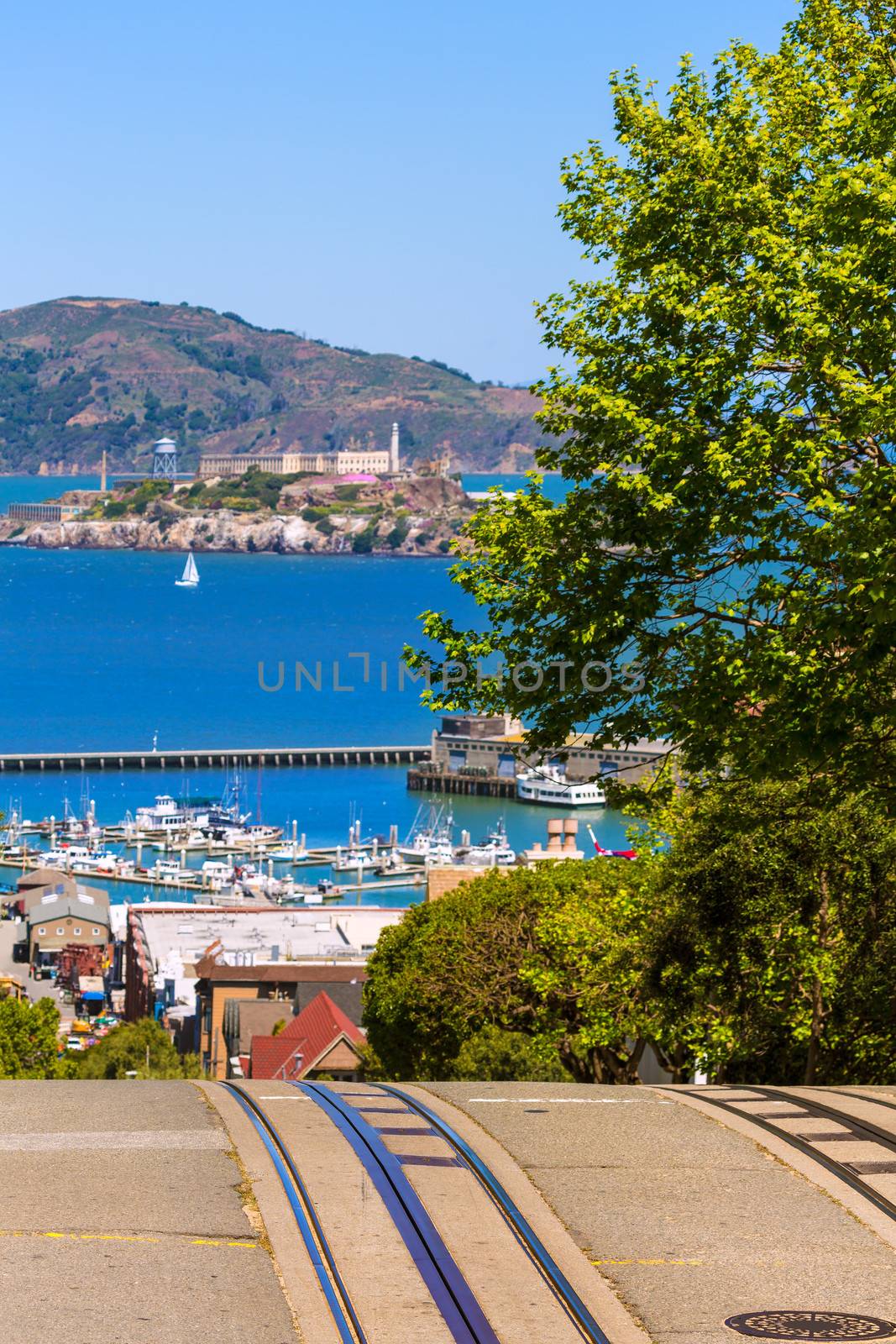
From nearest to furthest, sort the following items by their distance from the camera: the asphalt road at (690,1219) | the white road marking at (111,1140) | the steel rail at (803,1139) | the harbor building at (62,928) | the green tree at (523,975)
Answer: the asphalt road at (690,1219) → the steel rail at (803,1139) → the white road marking at (111,1140) → the green tree at (523,975) → the harbor building at (62,928)

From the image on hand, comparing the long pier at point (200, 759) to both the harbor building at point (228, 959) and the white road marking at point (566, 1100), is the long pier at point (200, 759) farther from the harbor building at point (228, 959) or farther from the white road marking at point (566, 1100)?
the white road marking at point (566, 1100)

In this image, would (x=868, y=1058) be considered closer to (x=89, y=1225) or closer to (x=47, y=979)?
(x=89, y=1225)

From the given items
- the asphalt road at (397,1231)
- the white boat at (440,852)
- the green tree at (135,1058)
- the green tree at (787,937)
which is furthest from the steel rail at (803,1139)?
the white boat at (440,852)

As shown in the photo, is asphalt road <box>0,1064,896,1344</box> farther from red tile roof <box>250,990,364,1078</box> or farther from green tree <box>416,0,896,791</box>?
red tile roof <box>250,990,364,1078</box>

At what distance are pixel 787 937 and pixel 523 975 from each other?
6.25 m

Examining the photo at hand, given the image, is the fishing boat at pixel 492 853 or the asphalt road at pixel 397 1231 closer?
the asphalt road at pixel 397 1231

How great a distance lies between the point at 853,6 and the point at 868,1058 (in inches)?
369

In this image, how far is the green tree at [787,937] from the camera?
15.3m

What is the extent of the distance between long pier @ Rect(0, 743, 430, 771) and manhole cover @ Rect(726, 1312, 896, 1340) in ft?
390

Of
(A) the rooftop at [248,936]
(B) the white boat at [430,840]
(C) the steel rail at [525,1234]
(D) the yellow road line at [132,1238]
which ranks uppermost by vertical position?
(D) the yellow road line at [132,1238]

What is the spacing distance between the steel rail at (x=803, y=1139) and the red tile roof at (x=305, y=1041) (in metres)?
23.5

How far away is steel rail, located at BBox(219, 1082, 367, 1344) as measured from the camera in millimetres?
6168

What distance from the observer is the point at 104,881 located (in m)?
94.4

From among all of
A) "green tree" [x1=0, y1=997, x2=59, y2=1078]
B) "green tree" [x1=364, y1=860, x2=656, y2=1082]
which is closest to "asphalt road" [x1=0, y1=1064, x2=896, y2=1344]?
"green tree" [x1=364, y1=860, x2=656, y2=1082]
